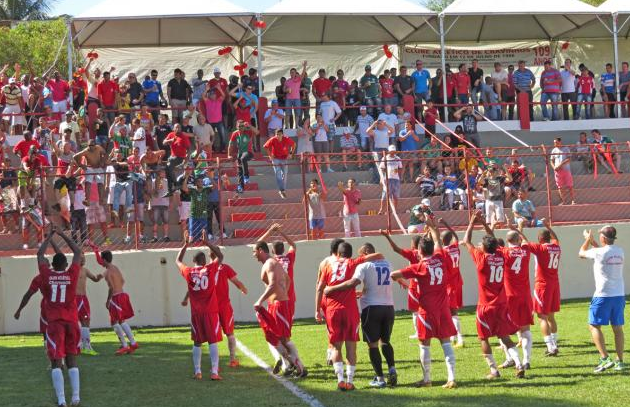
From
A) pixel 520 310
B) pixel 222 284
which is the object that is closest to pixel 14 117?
pixel 222 284

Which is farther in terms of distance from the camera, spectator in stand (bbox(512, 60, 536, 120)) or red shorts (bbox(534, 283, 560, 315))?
spectator in stand (bbox(512, 60, 536, 120))

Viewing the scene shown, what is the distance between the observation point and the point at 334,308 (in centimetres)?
1270

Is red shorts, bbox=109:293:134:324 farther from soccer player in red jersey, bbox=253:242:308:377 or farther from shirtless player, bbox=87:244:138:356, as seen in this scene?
soccer player in red jersey, bbox=253:242:308:377

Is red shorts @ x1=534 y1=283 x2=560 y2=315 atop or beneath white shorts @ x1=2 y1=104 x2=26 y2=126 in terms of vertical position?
beneath

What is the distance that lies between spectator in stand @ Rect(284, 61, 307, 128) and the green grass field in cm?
1168

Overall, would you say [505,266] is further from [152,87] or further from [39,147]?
[152,87]

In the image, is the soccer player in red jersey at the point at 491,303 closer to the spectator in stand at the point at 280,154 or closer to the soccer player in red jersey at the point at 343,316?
the soccer player in red jersey at the point at 343,316

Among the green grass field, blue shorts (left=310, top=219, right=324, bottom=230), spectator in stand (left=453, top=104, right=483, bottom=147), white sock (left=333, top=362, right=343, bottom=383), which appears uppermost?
spectator in stand (left=453, top=104, right=483, bottom=147)

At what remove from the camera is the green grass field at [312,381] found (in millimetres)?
11914

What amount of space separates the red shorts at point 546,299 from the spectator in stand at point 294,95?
14693 mm

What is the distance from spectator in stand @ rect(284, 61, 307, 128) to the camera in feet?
95.5

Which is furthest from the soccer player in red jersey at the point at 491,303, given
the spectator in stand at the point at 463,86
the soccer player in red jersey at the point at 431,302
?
the spectator in stand at the point at 463,86

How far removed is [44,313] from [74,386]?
36.0 inches

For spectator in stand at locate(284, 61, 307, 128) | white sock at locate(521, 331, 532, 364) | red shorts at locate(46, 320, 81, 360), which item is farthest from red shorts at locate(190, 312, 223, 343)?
spectator in stand at locate(284, 61, 307, 128)
